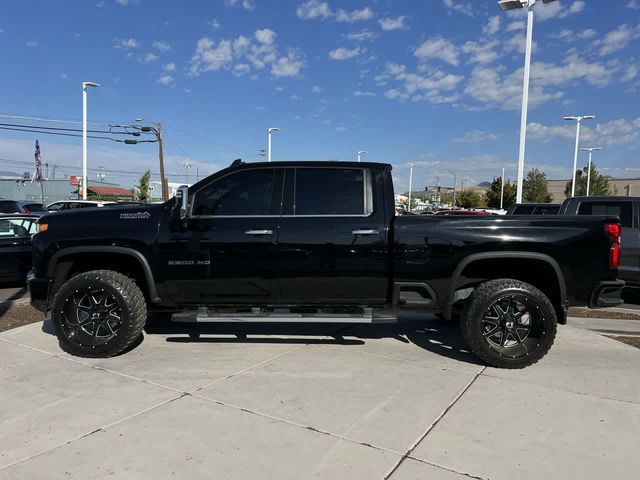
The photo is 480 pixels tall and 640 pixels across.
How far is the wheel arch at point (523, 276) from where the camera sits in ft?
15.1

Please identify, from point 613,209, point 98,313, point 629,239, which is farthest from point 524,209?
point 98,313

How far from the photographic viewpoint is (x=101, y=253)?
4934 mm

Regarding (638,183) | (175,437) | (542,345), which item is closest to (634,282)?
(542,345)

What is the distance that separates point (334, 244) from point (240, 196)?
110 cm

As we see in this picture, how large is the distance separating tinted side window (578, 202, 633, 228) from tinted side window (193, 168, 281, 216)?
19.8ft

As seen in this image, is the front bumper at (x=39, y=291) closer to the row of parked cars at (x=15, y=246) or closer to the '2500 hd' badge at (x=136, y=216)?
the '2500 hd' badge at (x=136, y=216)

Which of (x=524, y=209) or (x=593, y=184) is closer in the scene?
(x=524, y=209)

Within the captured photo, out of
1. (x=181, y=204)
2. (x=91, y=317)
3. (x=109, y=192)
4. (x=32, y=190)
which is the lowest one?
(x=91, y=317)

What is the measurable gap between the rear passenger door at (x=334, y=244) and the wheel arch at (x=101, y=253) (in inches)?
51.8

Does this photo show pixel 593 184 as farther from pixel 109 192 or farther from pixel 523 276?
pixel 109 192

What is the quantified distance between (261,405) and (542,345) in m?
2.75

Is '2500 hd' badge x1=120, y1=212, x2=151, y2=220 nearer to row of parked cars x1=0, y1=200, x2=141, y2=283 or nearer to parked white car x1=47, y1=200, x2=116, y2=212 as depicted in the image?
row of parked cars x1=0, y1=200, x2=141, y2=283

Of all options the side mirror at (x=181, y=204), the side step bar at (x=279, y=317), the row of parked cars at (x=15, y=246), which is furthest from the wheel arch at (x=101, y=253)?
the row of parked cars at (x=15, y=246)

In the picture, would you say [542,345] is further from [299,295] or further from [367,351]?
[299,295]
